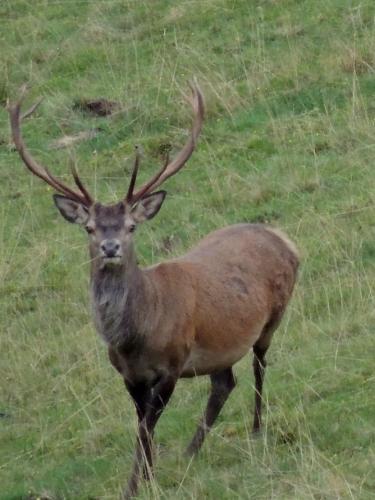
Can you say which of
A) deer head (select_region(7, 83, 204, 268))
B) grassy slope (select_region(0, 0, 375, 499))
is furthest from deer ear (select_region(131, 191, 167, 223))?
grassy slope (select_region(0, 0, 375, 499))

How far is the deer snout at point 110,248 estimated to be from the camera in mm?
7918

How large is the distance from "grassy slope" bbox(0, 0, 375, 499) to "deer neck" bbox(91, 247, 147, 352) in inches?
30.3

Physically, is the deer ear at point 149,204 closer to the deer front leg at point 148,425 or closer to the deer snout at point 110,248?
the deer snout at point 110,248

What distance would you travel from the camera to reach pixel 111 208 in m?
8.16

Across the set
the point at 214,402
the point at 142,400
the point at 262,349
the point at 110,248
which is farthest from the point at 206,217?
the point at 110,248

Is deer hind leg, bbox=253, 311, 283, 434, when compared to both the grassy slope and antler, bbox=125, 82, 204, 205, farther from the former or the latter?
antler, bbox=125, 82, 204, 205

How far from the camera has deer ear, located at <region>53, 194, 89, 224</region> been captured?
8.41m

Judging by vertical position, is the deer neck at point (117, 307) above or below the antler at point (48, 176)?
below

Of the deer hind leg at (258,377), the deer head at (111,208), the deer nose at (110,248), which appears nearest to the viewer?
the deer nose at (110,248)

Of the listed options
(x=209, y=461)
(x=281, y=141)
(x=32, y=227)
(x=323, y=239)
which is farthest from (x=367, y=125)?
(x=209, y=461)

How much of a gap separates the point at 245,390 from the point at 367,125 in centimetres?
372

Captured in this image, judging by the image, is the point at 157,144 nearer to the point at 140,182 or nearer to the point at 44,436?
the point at 140,182

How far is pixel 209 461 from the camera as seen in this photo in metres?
8.49

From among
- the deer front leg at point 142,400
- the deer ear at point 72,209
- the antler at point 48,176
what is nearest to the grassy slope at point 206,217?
the deer front leg at point 142,400
